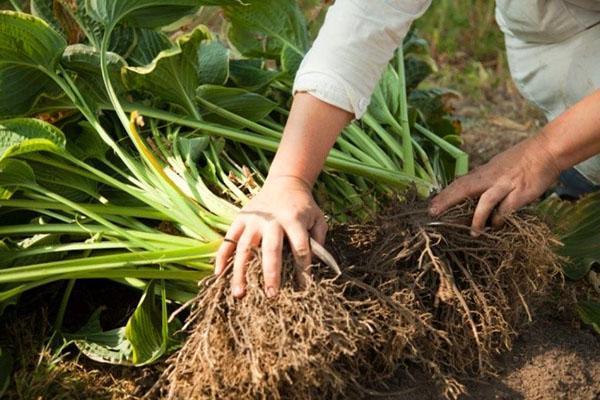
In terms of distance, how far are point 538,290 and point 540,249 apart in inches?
3.2

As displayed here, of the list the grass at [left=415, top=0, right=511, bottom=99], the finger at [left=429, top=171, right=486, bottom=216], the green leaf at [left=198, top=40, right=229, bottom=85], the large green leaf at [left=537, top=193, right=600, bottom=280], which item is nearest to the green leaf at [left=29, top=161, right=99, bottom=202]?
the green leaf at [left=198, top=40, right=229, bottom=85]

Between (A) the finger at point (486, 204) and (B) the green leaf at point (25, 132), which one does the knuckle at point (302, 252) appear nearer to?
(A) the finger at point (486, 204)

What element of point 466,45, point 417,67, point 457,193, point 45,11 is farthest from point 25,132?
point 466,45

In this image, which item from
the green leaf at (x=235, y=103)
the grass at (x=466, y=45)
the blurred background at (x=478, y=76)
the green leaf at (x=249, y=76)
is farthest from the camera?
the grass at (x=466, y=45)

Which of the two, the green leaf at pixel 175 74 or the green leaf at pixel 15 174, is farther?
the green leaf at pixel 175 74

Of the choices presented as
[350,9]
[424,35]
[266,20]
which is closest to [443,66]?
[424,35]

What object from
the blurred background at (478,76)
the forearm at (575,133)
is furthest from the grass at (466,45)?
the forearm at (575,133)

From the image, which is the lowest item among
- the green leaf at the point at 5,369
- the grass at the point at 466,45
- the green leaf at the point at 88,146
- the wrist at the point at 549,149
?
the green leaf at the point at 5,369

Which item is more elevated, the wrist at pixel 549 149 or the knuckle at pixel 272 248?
the wrist at pixel 549 149

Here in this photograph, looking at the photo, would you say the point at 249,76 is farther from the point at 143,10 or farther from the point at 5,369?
the point at 5,369

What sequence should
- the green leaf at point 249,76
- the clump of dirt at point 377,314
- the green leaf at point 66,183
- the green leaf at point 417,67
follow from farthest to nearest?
the green leaf at point 417,67 < the green leaf at point 249,76 < the green leaf at point 66,183 < the clump of dirt at point 377,314

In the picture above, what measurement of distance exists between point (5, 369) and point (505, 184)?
2.95ft

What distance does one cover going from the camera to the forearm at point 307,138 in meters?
1.38

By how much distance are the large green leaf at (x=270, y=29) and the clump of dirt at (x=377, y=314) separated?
62 cm
